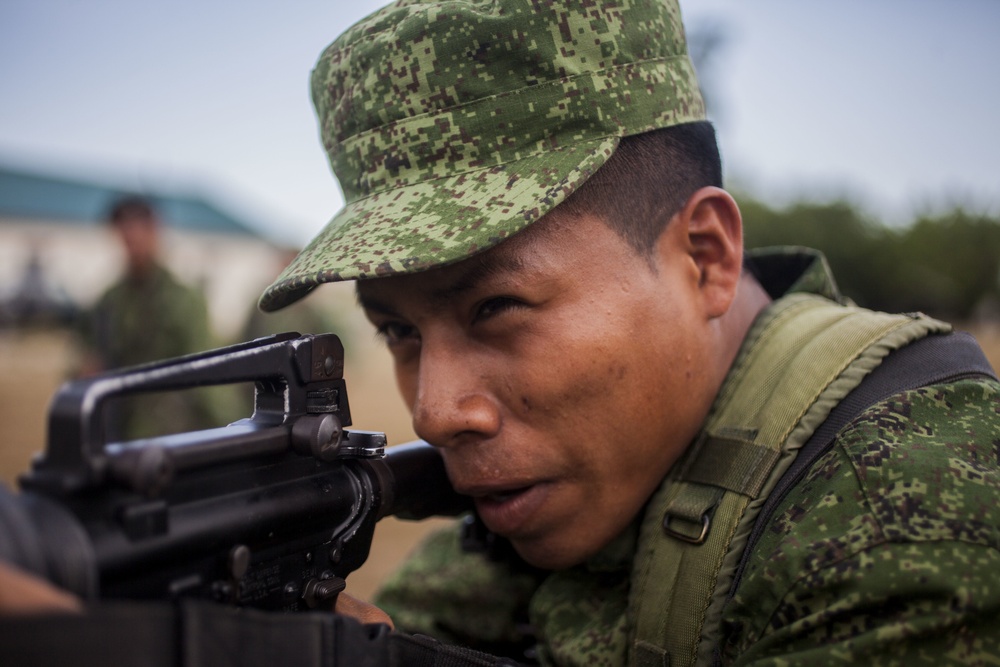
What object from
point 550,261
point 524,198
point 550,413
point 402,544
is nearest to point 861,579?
point 550,413

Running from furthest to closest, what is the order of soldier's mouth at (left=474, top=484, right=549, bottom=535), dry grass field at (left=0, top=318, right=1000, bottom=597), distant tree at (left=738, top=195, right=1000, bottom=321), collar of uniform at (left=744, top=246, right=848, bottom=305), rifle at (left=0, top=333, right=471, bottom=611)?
1. distant tree at (left=738, top=195, right=1000, bottom=321)
2. dry grass field at (left=0, top=318, right=1000, bottom=597)
3. collar of uniform at (left=744, top=246, right=848, bottom=305)
4. soldier's mouth at (left=474, top=484, right=549, bottom=535)
5. rifle at (left=0, top=333, right=471, bottom=611)

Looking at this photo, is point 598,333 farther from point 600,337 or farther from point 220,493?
point 220,493

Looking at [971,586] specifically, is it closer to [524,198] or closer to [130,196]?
[524,198]

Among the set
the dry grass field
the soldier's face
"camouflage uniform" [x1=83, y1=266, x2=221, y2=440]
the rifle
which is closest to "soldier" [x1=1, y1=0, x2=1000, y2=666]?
the soldier's face

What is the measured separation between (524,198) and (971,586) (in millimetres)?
1059

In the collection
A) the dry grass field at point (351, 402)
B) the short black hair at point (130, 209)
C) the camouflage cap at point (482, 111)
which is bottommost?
the dry grass field at point (351, 402)

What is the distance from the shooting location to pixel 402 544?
6590 millimetres

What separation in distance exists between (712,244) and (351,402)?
1434cm

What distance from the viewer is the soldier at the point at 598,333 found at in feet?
5.21

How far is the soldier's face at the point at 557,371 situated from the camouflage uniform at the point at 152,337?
499 centimetres

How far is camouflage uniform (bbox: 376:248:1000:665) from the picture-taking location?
1214 mm

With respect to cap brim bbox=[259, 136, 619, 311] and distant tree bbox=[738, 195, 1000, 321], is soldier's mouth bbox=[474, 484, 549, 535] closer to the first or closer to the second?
cap brim bbox=[259, 136, 619, 311]

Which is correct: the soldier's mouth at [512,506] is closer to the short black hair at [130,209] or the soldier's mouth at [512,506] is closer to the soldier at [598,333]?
the soldier at [598,333]

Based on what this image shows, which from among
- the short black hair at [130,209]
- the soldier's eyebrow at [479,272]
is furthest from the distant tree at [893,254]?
the soldier's eyebrow at [479,272]
